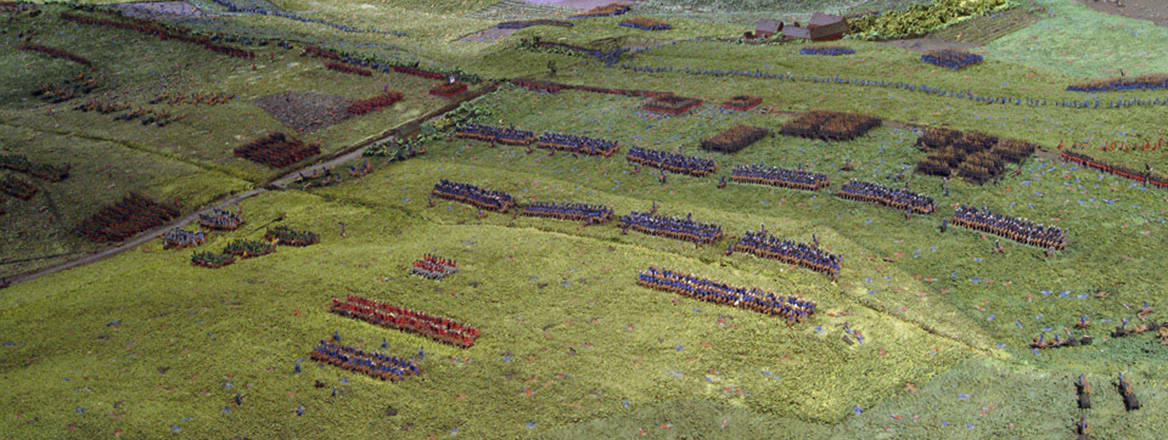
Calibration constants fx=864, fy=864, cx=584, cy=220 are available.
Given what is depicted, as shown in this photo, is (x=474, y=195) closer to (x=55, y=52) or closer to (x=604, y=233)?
(x=604, y=233)

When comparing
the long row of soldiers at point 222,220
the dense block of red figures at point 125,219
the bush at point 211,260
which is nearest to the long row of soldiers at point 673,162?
the long row of soldiers at point 222,220

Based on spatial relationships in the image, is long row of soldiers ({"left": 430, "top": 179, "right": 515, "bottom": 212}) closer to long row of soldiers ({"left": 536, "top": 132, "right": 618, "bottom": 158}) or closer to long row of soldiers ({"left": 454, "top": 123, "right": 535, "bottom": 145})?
long row of soldiers ({"left": 536, "top": 132, "right": 618, "bottom": 158})

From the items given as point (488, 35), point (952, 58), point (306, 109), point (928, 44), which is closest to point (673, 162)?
point (952, 58)

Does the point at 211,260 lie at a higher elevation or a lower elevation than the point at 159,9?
lower

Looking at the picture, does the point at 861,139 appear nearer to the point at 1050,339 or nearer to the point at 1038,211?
the point at 1038,211

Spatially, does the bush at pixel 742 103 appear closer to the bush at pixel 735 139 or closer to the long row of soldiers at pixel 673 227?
the bush at pixel 735 139

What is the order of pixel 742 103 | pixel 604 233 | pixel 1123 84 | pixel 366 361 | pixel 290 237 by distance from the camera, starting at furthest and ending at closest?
pixel 742 103, pixel 1123 84, pixel 290 237, pixel 604 233, pixel 366 361

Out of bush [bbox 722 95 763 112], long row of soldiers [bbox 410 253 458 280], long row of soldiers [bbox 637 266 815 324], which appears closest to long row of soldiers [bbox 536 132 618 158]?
bush [bbox 722 95 763 112]
